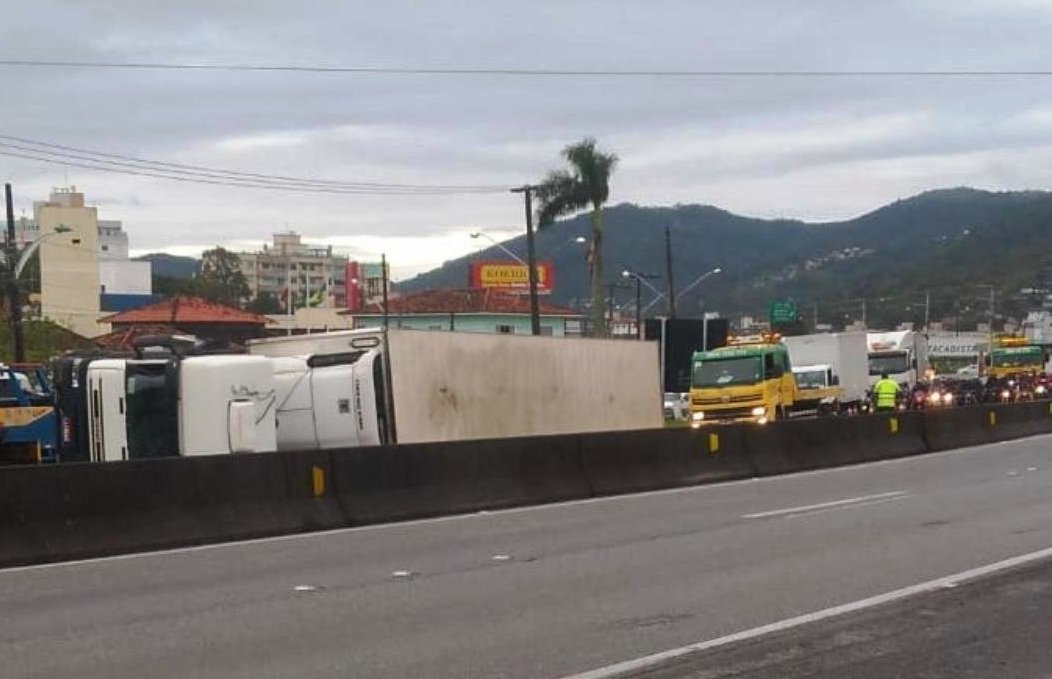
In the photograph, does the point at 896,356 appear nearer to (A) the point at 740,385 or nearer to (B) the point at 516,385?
(A) the point at 740,385

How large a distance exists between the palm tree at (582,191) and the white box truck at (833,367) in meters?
15.0

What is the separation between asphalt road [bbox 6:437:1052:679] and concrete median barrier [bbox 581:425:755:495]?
268 centimetres

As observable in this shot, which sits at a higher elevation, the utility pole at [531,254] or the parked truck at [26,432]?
the utility pole at [531,254]

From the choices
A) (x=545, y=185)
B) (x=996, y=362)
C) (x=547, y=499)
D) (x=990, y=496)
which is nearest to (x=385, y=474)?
(x=547, y=499)

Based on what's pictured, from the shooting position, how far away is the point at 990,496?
1973 cm

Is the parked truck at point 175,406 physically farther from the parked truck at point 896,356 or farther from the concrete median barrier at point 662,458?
the parked truck at point 896,356

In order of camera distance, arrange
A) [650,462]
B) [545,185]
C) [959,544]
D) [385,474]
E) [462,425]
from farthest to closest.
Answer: [545,185] → [462,425] → [650,462] → [385,474] → [959,544]

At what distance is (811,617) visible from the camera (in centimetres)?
1018

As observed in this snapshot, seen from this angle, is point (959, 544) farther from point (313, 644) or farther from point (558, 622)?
point (313, 644)

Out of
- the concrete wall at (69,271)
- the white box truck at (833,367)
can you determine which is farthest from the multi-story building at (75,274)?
the white box truck at (833,367)

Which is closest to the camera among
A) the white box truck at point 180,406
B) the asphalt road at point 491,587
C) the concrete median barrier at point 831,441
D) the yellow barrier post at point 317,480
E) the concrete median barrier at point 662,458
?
the asphalt road at point 491,587

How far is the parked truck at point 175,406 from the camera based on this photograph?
21562 millimetres

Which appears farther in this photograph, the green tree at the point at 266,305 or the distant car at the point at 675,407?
the green tree at the point at 266,305

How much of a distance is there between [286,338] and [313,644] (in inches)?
692
